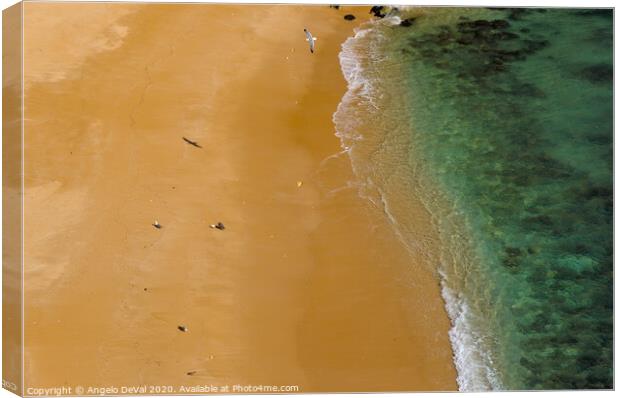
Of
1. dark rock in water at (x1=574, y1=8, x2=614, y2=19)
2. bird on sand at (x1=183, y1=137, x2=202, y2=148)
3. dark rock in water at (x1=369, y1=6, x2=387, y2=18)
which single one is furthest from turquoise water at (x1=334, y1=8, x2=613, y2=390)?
bird on sand at (x1=183, y1=137, x2=202, y2=148)

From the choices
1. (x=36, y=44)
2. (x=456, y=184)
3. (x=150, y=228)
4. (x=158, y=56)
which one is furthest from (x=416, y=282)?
(x=36, y=44)

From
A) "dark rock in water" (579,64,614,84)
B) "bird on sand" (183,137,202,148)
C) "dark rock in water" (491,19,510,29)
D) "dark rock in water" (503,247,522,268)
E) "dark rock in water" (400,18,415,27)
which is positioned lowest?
"dark rock in water" (503,247,522,268)

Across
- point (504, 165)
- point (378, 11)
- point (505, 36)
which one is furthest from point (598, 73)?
point (378, 11)

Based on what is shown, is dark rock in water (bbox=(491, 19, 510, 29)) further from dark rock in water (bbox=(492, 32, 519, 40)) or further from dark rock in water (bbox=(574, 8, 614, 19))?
dark rock in water (bbox=(574, 8, 614, 19))

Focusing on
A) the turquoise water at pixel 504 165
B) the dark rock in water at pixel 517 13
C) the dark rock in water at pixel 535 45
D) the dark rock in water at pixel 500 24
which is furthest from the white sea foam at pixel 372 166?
the dark rock in water at pixel 535 45

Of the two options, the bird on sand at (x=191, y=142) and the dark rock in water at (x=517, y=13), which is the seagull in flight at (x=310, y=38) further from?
the dark rock in water at (x=517, y=13)

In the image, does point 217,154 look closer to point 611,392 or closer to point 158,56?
point 158,56
